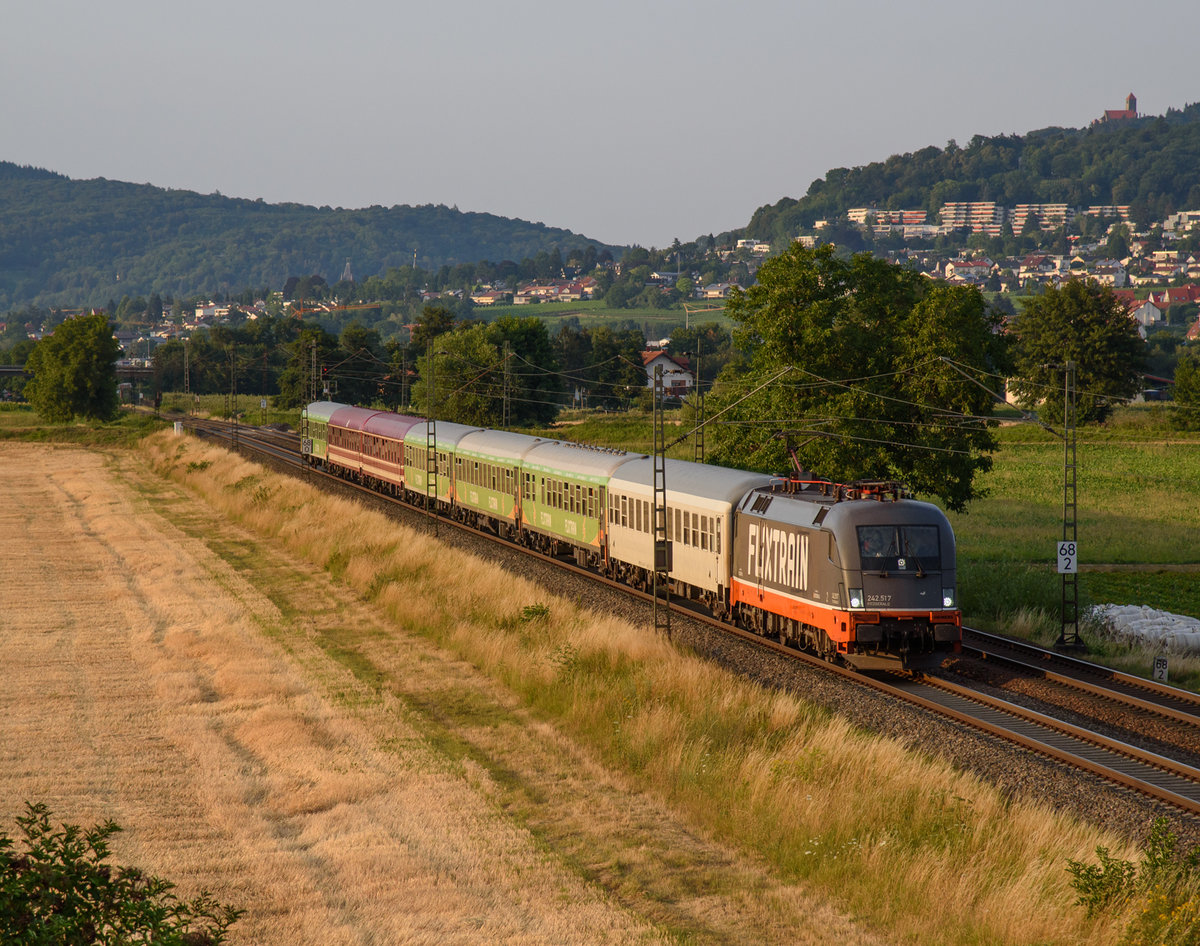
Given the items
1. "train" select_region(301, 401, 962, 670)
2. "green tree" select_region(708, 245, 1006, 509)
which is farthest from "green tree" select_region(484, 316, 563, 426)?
"train" select_region(301, 401, 962, 670)

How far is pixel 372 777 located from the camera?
17703mm

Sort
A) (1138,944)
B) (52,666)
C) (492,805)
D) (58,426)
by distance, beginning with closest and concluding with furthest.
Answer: (1138,944) → (492,805) → (52,666) → (58,426)

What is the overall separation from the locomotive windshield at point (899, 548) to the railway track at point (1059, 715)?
2250 millimetres

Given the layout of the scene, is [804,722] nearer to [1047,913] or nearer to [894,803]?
[894,803]

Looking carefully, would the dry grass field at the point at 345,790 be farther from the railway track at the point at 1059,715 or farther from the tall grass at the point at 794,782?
the railway track at the point at 1059,715

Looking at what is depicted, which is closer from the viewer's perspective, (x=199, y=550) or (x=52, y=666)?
(x=52, y=666)

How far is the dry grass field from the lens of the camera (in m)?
13.0

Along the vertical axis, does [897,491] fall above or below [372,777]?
above

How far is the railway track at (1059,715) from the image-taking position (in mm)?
17766

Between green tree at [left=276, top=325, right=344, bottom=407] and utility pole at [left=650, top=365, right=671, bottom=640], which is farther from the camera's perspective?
green tree at [left=276, top=325, right=344, bottom=407]

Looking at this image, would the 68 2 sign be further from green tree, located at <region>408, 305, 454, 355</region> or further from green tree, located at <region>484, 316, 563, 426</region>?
green tree, located at <region>408, 305, 454, 355</region>

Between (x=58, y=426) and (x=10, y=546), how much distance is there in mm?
70001

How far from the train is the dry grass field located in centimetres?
612

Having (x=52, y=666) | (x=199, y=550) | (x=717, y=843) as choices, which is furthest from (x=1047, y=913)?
(x=199, y=550)
